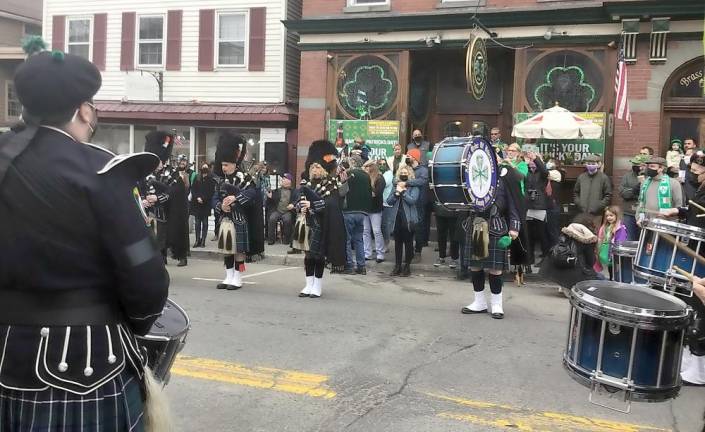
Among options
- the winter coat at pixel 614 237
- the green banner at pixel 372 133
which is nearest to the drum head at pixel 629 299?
the winter coat at pixel 614 237

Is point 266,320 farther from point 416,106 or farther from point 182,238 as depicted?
point 416,106

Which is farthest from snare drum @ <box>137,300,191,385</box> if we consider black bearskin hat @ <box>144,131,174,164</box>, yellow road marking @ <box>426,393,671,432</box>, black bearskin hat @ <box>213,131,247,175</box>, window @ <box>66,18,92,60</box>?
window @ <box>66,18,92,60</box>

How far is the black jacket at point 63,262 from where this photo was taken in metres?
1.90

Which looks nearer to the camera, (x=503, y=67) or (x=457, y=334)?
(x=457, y=334)

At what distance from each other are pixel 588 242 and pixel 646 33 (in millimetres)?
6101

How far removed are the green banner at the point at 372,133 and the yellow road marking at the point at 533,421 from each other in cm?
1071

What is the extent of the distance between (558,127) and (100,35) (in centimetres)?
1358

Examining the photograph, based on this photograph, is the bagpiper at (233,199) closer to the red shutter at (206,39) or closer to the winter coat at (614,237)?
the winter coat at (614,237)

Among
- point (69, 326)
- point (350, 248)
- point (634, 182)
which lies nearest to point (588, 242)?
point (634, 182)

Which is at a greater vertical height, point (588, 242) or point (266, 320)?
point (588, 242)

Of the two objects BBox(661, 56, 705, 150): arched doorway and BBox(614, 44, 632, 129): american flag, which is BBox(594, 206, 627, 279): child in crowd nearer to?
BBox(614, 44, 632, 129): american flag

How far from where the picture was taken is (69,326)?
76.0 inches

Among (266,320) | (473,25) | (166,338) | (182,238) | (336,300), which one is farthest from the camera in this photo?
(473,25)

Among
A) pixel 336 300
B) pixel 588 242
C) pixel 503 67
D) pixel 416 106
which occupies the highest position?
pixel 503 67
